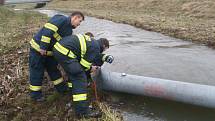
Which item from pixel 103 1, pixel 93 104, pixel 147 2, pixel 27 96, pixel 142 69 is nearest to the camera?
pixel 93 104

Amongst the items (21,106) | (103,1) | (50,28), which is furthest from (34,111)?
(103,1)

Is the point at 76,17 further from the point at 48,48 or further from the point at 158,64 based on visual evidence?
the point at 158,64

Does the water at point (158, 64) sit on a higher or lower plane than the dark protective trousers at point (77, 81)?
lower

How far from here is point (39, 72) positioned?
24.6 feet

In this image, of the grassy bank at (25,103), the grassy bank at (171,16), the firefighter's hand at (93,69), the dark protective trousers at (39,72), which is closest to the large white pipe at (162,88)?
the firefighter's hand at (93,69)

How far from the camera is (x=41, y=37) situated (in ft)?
23.2

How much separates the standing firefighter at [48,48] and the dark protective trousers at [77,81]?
1.36 feet

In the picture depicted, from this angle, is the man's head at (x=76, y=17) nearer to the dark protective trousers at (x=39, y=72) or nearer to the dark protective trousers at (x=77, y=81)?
the dark protective trousers at (x=77, y=81)

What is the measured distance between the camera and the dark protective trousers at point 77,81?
664 cm

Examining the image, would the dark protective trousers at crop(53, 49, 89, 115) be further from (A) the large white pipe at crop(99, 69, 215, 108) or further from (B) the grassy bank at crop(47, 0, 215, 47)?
(B) the grassy bank at crop(47, 0, 215, 47)

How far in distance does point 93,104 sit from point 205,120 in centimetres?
202

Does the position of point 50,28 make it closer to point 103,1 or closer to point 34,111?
point 34,111

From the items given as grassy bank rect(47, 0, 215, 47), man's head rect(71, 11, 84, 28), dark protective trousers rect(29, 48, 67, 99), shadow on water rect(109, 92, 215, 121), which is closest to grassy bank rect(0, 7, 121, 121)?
dark protective trousers rect(29, 48, 67, 99)

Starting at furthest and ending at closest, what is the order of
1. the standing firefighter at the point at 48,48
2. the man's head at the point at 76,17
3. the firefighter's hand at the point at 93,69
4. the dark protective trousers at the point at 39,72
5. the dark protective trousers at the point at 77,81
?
the dark protective trousers at the point at 39,72, the firefighter's hand at the point at 93,69, the standing firefighter at the point at 48,48, the man's head at the point at 76,17, the dark protective trousers at the point at 77,81
